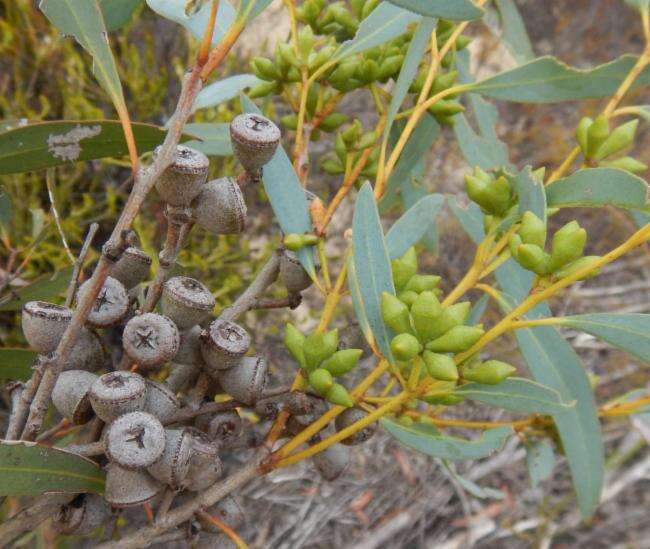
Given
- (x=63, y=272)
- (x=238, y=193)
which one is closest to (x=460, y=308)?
(x=238, y=193)

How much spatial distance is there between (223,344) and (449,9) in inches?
13.8

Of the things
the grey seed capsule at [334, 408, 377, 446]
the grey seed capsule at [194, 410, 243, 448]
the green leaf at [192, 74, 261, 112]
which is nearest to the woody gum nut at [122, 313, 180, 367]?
the grey seed capsule at [194, 410, 243, 448]

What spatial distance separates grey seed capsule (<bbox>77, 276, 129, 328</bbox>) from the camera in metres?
0.58

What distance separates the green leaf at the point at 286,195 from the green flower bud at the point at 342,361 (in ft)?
0.53

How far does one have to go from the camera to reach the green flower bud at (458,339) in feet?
1.78

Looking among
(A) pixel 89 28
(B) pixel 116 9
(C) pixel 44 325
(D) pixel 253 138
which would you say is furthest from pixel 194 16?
(C) pixel 44 325

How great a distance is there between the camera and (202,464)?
0.58m

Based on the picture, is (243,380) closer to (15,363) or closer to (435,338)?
(435,338)

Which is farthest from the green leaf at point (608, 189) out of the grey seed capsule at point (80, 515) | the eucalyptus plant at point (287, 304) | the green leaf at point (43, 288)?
the green leaf at point (43, 288)

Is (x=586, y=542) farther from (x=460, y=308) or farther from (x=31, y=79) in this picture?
(x=31, y=79)

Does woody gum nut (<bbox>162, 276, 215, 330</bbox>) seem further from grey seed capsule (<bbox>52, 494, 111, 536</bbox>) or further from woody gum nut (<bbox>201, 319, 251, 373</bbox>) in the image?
grey seed capsule (<bbox>52, 494, 111, 536</bbox>)

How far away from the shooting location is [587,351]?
2.80m

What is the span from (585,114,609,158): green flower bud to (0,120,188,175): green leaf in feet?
A: 1.42

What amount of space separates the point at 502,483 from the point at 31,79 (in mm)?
2097
